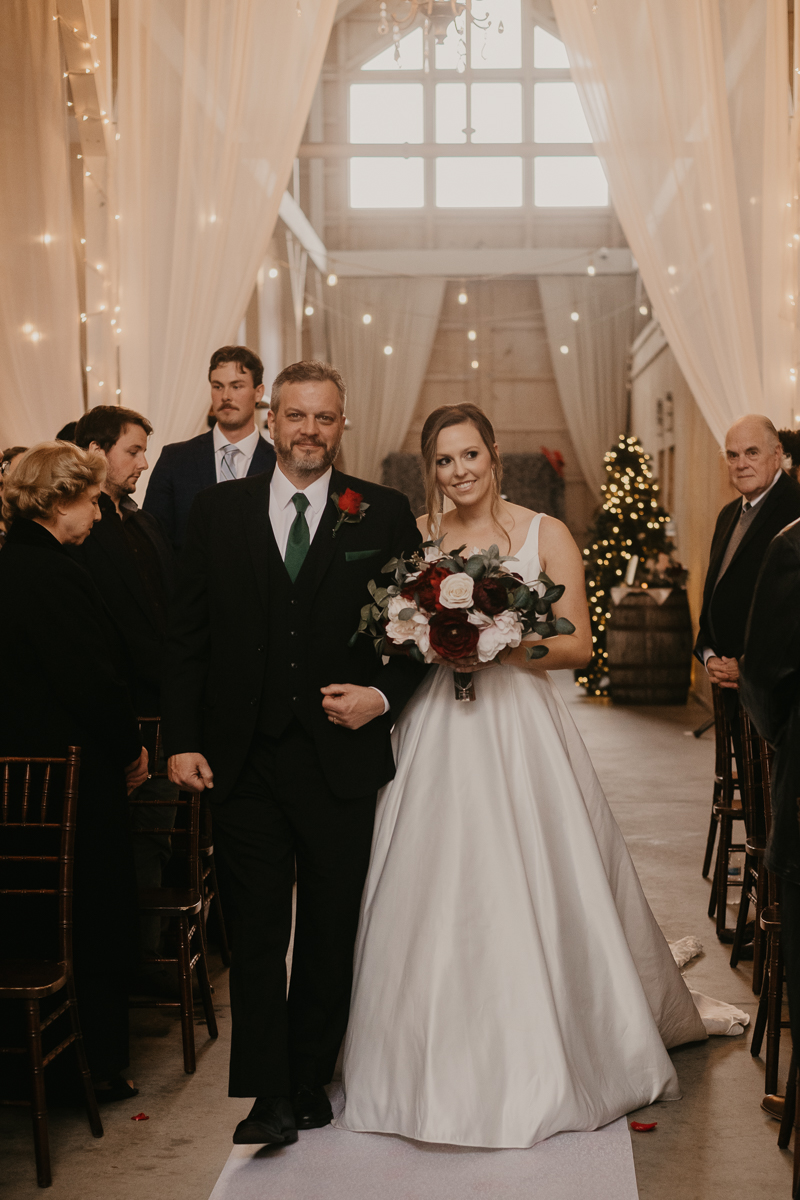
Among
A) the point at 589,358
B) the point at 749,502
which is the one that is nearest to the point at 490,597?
the point at 749,502

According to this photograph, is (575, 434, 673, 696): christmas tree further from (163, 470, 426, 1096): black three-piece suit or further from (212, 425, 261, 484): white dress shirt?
(163, 470, 426, 1096): black three-piece suit

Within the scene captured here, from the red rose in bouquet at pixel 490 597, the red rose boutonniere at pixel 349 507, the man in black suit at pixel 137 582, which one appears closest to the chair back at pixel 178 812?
the man in black suit at pixel 137 582


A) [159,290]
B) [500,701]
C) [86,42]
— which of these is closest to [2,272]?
[159,290]

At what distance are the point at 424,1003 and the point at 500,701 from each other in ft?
2.55

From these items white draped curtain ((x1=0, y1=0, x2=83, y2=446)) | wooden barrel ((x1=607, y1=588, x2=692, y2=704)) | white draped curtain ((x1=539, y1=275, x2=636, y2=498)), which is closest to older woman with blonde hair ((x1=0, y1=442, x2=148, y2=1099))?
white draped curtain ((x1=0, y1=0, x2=83, y2=446))

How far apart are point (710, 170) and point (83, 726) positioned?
15.3 feet

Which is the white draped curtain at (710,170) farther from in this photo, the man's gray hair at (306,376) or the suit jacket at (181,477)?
the man's gray hair at (306,376)

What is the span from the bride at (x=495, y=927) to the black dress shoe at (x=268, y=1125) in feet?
0.59

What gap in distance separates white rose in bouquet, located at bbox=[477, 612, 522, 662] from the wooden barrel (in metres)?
7.92

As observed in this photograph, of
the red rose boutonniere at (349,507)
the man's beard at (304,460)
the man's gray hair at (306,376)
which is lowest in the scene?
the red rose boutonniere at (349,507)

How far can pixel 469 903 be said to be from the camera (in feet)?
9.41

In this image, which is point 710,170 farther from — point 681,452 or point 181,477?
point 681,452

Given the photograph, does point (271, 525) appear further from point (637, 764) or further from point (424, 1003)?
point (637, 764)

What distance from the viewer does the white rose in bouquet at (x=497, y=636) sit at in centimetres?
275
